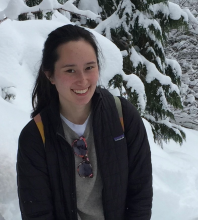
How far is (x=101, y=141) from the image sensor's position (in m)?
1.50

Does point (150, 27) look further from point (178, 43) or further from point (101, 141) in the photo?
point (178, 43)

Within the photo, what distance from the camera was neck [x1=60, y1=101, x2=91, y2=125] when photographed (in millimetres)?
1545

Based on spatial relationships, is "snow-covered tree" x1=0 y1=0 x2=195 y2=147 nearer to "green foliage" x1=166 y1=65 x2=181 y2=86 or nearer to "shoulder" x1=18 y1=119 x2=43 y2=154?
"green foliage" x1=166 y1=65 x2=181 y2=86

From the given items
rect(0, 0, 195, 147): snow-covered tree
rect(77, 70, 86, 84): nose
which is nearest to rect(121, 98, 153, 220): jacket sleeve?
rect(77, 70, 86, 84): nose

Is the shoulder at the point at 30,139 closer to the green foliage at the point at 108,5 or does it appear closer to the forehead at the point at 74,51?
the forehead at the point at 74,51

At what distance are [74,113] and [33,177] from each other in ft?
1.23

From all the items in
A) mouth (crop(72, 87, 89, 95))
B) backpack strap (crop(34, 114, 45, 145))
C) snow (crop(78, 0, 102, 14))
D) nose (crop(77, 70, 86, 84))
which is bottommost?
backpack strap (crop(34, 114, 45, 145))

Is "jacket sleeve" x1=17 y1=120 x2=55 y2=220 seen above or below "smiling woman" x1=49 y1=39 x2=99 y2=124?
below

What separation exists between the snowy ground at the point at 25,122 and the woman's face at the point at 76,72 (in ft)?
4.41

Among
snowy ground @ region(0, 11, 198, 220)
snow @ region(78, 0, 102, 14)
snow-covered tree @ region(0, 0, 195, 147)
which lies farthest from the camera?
snow @ region(78, 0, 102, 14)

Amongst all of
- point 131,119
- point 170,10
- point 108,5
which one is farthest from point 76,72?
point 108,5

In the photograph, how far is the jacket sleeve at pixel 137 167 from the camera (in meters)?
1.54

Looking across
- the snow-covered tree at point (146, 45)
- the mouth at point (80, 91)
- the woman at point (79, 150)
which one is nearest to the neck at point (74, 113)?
the woman at point (79, 150)

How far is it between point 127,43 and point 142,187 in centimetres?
444
